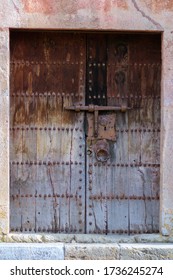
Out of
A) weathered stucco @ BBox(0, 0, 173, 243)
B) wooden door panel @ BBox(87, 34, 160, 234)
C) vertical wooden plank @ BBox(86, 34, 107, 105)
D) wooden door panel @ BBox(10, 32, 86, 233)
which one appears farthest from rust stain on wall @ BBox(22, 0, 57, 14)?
A: wooden door panel @ BBox(87, 34, 160, 234)

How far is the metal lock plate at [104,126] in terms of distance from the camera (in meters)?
6.88

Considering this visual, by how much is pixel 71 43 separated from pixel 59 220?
1.59 metres

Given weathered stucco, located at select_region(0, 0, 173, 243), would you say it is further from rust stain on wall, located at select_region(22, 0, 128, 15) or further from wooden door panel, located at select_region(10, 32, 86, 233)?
wooden door panel, located at select_region(10, 32, 86, 233)

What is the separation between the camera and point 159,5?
6.64 meters

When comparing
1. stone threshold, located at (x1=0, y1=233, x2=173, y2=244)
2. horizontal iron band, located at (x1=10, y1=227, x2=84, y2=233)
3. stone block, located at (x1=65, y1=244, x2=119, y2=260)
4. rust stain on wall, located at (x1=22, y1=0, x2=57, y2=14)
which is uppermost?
rust stain on wall, located at (x1=22, y1=0, x2=57, y2=14)

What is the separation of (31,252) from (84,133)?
1.18 metres

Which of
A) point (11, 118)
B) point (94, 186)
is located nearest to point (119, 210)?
point (94, 186)

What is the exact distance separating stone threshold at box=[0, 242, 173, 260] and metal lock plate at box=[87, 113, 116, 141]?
1007 mm

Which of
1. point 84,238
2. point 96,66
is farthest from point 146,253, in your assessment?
point 96,66

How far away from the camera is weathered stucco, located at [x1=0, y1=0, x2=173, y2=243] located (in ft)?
21.7

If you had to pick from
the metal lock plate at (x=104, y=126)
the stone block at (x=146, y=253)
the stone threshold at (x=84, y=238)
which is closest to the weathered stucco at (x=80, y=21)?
the stone threshold at (x=84, y=238)

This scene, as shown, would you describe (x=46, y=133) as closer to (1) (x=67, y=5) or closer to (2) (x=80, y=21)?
(2) (x=80, y=21)

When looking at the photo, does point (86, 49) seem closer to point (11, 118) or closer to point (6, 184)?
point (11, 118)

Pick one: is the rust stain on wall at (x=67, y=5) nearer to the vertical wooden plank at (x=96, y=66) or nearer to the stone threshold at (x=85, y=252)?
the vertical wooden plank at (x=96, y=66)
